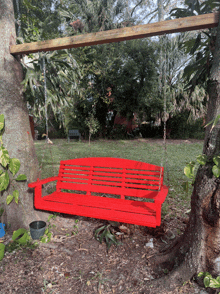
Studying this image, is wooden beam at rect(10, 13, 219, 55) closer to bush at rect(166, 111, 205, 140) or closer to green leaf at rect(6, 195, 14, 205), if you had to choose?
green leaf at rect(6, 195, 14, 205)

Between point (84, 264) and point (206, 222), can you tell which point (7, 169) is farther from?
point (206, 222)

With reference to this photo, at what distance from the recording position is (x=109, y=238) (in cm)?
264

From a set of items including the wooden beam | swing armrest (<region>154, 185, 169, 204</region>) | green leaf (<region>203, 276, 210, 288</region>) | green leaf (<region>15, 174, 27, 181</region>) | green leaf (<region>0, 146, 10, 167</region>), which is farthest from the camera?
green leaf (<region>15, 174, 27, 181</region>)

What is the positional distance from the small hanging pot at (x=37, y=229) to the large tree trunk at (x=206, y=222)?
1.50m

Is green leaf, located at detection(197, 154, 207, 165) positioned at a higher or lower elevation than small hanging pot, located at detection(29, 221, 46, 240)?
higher

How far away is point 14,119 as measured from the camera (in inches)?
107

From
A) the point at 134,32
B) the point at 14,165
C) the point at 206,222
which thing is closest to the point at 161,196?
the point at 206,222

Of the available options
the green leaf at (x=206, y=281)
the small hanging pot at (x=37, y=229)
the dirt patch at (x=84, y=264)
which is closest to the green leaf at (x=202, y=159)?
the green leaf at (x=206, y=281)

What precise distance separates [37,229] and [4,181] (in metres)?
0.74

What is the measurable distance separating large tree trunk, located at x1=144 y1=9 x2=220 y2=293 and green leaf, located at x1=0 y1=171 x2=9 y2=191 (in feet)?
6.76

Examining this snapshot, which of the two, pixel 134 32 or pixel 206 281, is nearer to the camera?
pixel 206 281

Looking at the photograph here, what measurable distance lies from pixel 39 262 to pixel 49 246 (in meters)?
0.27

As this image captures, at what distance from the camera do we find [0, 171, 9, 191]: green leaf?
263cm

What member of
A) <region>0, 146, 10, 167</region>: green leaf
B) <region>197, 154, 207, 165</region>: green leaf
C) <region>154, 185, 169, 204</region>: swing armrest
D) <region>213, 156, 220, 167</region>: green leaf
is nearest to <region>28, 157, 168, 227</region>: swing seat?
<region>154, 185, 169, 204</region>: swing armrest
